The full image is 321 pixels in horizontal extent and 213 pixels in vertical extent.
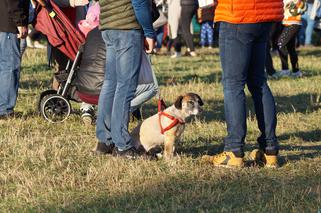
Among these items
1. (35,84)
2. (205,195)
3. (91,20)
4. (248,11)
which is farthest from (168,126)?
(35,84)

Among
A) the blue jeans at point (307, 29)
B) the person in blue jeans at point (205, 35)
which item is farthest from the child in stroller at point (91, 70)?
the blue jeans at point (307, 29)

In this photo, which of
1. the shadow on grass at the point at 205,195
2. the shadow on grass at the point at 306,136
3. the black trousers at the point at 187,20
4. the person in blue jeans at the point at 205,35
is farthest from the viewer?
the person in blue jeans at the point at 205,35

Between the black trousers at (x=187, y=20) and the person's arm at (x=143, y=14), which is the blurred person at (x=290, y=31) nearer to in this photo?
the black trousers at (x=187, y=20)

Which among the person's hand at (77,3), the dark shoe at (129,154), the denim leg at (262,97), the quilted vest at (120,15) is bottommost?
the dark shoe at (129,154)

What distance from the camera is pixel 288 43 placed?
15758 mm

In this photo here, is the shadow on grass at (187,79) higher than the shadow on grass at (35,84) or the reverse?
the reverse

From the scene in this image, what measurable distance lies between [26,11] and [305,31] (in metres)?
17.2

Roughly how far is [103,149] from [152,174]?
112cm

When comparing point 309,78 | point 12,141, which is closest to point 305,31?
point 309,78

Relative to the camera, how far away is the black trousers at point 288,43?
15472 millimetres

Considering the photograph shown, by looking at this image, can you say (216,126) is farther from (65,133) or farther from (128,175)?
(128,175)

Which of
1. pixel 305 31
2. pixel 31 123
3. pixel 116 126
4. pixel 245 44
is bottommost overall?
pixel 305 31

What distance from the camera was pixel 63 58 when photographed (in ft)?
35.4

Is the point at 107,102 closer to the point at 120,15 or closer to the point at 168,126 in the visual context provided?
the point at 168,126
